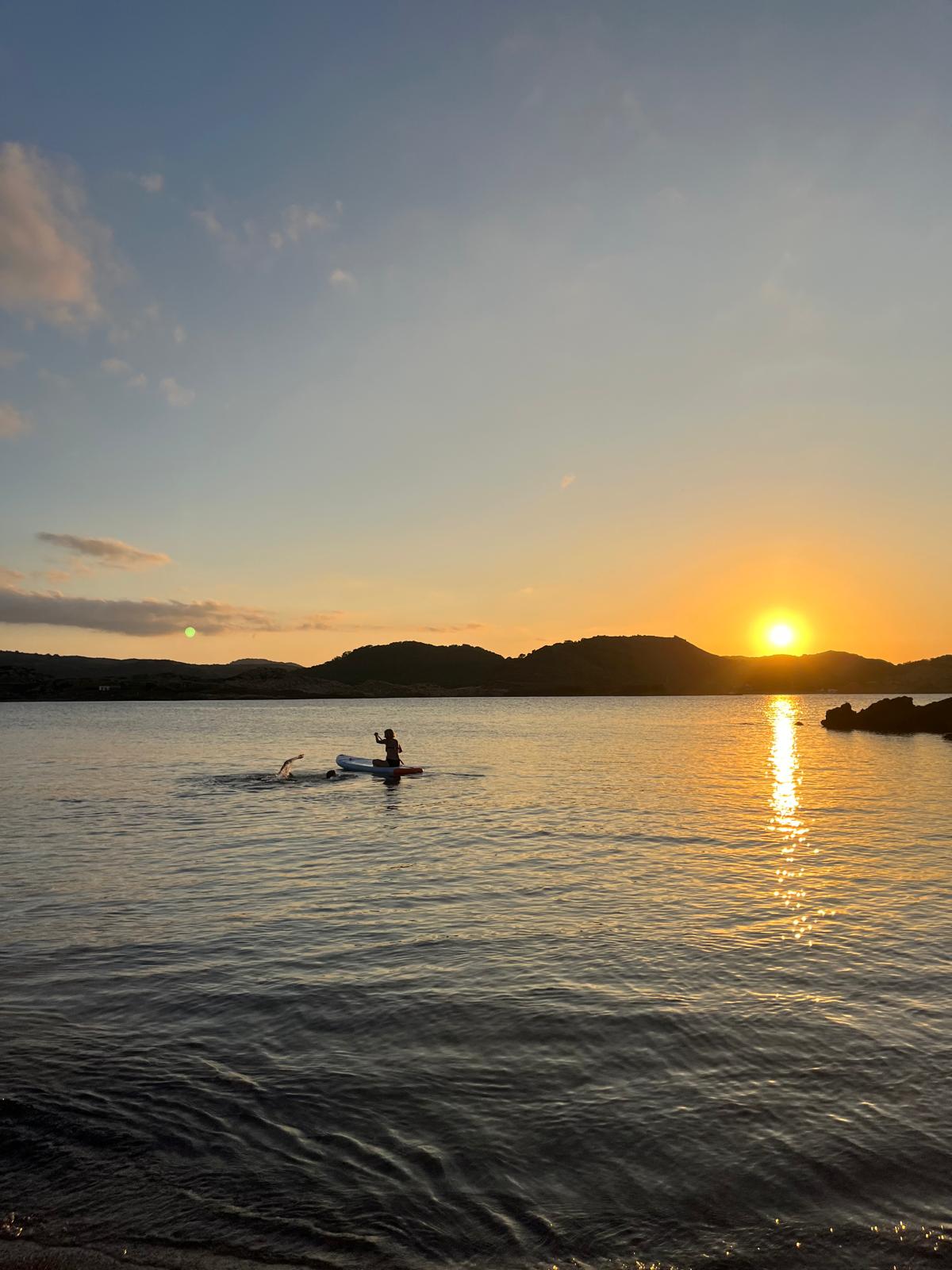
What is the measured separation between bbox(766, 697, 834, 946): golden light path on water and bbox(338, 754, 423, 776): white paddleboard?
868 inches

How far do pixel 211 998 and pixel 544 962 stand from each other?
572 cm

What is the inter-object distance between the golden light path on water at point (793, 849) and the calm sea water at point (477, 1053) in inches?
10.9

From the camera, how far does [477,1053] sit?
36.5 ft

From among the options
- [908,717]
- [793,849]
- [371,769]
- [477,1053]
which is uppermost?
[908,717]

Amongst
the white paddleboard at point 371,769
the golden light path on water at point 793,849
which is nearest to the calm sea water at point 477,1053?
the golden light path on water at point 793,849

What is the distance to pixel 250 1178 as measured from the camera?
7941 millimetres

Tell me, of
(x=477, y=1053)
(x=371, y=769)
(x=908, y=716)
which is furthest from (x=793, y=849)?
(x=908, y=716)

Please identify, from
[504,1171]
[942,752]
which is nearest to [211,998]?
[504,1171]

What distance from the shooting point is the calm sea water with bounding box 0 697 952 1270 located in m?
7.24

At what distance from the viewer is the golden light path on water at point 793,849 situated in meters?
19.0

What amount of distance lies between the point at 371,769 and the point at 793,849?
30965 mm

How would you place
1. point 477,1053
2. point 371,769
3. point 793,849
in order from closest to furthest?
1. point 477,1053
2. point 793,849
3. point 371,769

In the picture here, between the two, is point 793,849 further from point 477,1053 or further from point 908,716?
point 908,716

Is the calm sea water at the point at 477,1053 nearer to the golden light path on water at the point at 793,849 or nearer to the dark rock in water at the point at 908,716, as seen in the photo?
the golden light path on water at the point at 793,849
